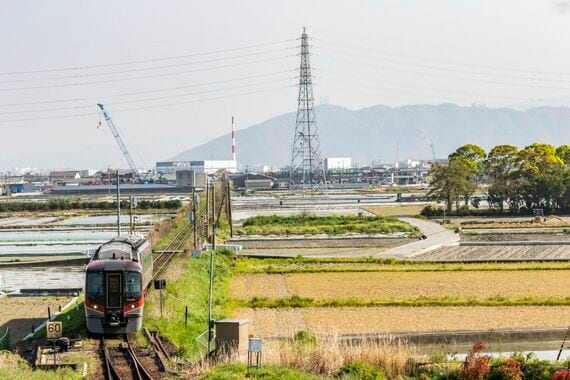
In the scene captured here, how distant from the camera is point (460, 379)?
12.4 meters

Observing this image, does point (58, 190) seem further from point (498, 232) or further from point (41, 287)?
point (41, 287)

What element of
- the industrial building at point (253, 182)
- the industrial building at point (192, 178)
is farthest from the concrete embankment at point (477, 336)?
the industrial building at point (253, 182)

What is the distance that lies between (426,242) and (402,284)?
13.0 m

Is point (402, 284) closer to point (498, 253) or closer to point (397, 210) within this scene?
point (498, 253)

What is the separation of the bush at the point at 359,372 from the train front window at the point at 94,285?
4.83m

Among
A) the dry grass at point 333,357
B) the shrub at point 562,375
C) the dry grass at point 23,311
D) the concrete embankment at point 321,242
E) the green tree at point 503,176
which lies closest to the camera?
the shrub at point 562,375

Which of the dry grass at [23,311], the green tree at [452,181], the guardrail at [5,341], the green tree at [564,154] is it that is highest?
the green tree at [564,154]

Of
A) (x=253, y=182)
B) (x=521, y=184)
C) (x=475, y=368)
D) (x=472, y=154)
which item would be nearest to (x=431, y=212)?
(x=521, y=184)

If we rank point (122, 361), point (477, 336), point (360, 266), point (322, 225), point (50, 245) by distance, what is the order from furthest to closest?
point (322, 225) < point (50, 245) < point (360, 266) < point (477, 336) < point (122, 361)

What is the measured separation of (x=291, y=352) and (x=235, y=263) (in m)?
17.6

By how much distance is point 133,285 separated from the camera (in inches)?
592

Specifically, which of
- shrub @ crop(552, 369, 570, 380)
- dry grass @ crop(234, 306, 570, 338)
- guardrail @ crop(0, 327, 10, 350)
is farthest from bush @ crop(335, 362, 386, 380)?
guardrail @ crop(0, 327, 10, 350)

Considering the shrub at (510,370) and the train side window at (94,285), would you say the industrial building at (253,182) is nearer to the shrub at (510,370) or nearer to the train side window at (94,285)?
the train side window at (94,285)

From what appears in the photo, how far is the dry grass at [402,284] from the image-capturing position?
23.0 metres
